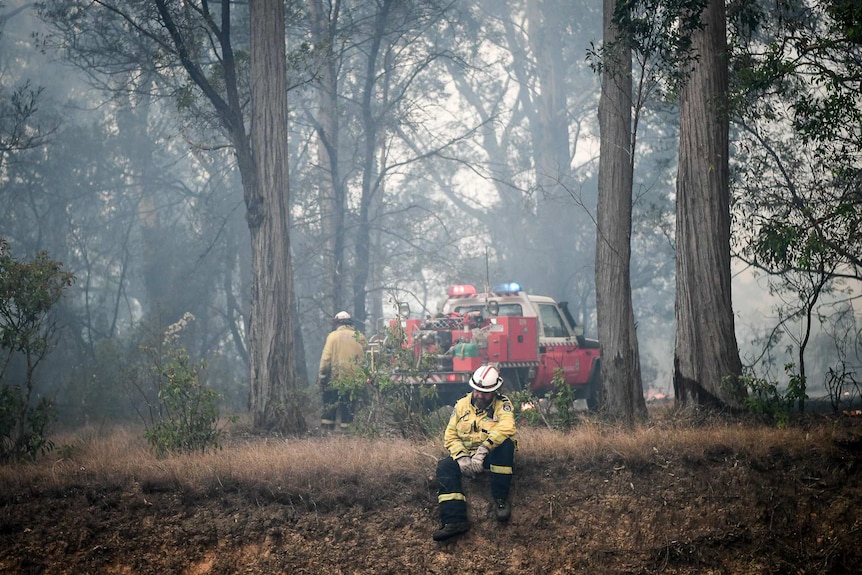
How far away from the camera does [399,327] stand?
1148 cm

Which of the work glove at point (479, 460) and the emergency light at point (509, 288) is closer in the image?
the work glove at point (479, 460)

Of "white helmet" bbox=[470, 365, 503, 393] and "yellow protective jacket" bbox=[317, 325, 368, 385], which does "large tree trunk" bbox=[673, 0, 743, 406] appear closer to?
"white helmet" bbox=[470, 365, 503, 393]

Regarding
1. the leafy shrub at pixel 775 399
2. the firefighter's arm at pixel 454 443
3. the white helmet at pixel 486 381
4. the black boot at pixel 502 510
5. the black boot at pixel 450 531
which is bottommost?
the black boot at pixel 450 531

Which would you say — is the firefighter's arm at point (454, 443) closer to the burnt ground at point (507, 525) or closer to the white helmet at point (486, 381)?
the white helmet at point (486, 381)

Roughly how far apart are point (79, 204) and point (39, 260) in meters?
22.2

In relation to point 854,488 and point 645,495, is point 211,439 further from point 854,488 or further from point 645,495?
point 854,488

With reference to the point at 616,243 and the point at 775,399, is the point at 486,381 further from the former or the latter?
the point at 616,243

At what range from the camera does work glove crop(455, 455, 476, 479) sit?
8086mm

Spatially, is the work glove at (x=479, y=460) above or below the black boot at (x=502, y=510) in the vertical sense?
above

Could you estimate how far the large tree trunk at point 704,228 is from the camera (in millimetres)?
10875

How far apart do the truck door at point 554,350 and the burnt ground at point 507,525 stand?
5.08 meters

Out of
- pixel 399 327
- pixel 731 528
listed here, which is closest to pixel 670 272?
pixel 399 327

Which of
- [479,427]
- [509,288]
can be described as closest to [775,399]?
[479,427]

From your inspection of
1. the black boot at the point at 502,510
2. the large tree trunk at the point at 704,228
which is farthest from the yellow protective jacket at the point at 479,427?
the large tree trunk at the point at 704,228
